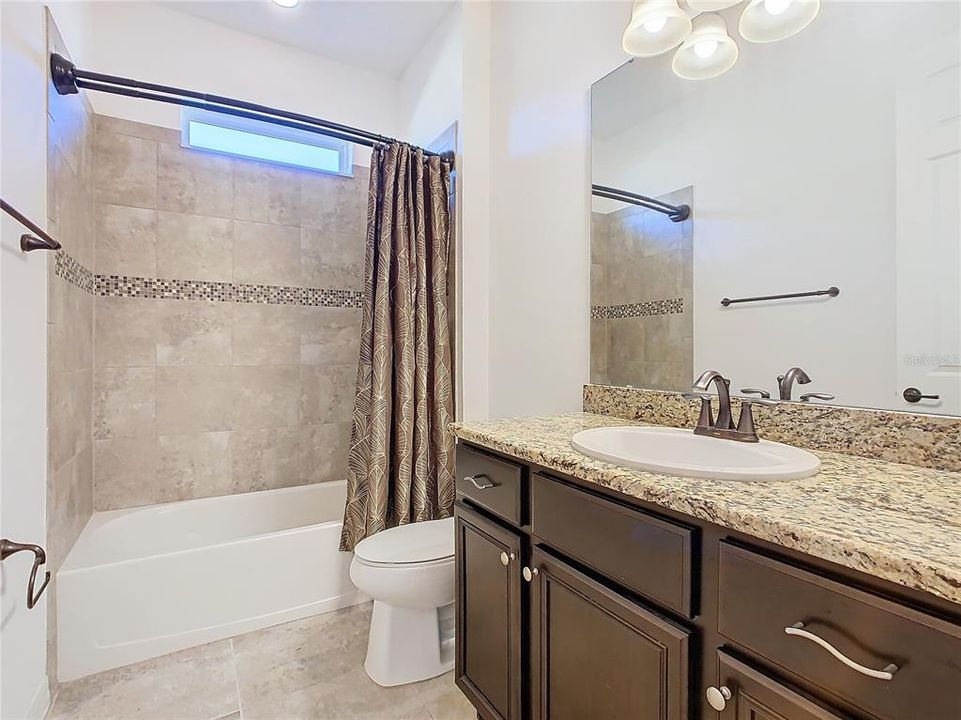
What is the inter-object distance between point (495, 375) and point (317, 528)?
1.05 m

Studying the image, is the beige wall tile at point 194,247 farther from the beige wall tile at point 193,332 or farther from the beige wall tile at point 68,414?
the beige wall tile at point 68,414

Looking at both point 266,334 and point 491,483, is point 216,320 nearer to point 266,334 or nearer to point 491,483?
point 266,334

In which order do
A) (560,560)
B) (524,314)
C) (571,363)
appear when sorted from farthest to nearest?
(524,314) → (571,363) → (560,560)

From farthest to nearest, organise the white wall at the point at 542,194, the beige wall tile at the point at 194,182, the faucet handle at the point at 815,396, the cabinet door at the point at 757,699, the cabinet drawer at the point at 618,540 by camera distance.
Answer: the beige wall tile at the point at 194,182 → the white wall at the point at 542,194 → the faucet handle at the point at 815,396 → the cabinet drawer at the point at 618,540 → the cabinet door at the point at 757,699

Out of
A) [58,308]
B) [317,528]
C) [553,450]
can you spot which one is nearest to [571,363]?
[553,450]

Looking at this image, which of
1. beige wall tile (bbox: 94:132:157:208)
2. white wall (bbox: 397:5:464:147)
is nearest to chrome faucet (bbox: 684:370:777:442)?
white wall (bbox: 397:5:464:147)

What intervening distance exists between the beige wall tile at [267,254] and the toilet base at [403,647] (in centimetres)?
181

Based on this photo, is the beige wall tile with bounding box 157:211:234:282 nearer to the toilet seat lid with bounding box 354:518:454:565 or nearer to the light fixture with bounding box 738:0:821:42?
the toilet seat lid with bounding box 354:518:454:565

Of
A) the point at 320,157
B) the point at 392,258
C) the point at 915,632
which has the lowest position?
the point at 915,632

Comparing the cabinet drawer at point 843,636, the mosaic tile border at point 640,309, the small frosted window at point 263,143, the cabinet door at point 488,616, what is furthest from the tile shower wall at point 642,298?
the small frosted window at point 263,143

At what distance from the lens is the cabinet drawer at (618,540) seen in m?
0.78

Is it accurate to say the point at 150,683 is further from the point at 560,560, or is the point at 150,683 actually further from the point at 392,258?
the point at 392,258

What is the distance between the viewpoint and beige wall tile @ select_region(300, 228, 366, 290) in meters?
2.75

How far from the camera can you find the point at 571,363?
181 centimetres
